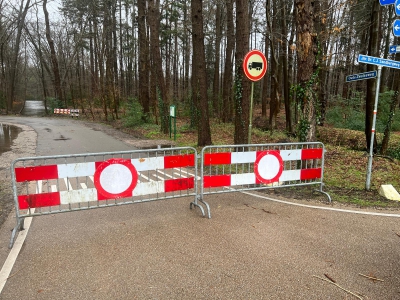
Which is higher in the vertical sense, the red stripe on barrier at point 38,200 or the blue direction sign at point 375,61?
the blue direction sign at point 375,61

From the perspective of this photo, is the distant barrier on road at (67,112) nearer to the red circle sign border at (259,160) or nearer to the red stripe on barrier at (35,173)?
the red stripe on barrier at (35,173)

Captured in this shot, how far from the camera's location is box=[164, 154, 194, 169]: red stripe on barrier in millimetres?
5341

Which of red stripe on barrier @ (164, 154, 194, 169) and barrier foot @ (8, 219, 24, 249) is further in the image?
red stripe on barrier @ (164, 154, 194, 169)

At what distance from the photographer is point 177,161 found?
17.9 feet

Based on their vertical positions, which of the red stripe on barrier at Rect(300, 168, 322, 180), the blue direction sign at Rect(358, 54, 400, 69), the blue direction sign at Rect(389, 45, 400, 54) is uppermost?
the blue direction sign at Rect(389, 45, 400, 54)

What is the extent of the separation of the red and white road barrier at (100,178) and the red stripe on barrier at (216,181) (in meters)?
0.62

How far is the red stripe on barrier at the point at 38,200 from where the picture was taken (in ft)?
14.6

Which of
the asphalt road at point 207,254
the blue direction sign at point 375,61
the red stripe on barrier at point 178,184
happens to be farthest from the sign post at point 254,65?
the asphalt road at point 207,254

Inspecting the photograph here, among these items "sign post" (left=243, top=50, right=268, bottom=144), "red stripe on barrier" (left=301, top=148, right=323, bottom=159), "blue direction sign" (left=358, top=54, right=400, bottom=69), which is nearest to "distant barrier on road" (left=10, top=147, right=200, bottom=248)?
"red stripe on barrier" (left=301, top=148, right=323, bottom=159)

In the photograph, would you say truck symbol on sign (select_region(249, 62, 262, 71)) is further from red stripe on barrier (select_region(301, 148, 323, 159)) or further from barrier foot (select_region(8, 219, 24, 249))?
barrier foot (select_region(8, 219, 24, 249))

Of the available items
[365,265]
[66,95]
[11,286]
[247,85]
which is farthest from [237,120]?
[66,95]

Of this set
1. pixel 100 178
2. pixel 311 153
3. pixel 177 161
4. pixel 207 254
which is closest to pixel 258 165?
pixel 311 153

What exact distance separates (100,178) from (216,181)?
219cm

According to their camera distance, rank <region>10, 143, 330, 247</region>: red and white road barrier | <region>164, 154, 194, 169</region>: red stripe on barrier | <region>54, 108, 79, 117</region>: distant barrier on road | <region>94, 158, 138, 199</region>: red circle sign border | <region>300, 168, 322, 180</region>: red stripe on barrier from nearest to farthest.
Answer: <region>10, 143, 330, 247</region>: red and white road barrier → <region>94, 158, 138, 199</region>: red circle sign border → <region>164, 154, 194, 169</region>: red stripe on barrier → <region>300, 168, 322, 180</region>: red stripe on barrier → <region>54, 108, 79, 117</region>: distant barrier on road
